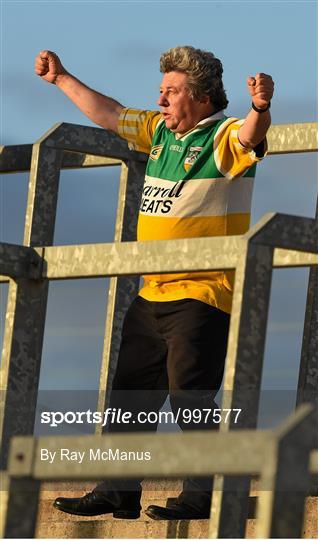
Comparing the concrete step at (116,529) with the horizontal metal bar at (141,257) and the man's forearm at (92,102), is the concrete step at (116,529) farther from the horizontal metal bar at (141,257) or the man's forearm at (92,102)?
the man's forearm at (92,102)

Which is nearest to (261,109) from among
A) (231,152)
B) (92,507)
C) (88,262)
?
(231,152)

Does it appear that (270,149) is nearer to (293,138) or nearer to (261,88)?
(293,138)

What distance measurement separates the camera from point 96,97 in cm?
561

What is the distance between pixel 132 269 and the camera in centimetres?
405

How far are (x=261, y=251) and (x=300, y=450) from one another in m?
1.15

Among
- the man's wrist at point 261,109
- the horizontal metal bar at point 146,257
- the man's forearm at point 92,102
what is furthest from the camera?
the man's forearm at point 92,102

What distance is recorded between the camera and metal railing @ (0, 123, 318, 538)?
3705 millimetres

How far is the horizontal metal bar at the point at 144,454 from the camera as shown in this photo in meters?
2.69

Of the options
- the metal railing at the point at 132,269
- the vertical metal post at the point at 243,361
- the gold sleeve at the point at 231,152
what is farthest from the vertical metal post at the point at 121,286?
the vertical metal post at the point at 243,361

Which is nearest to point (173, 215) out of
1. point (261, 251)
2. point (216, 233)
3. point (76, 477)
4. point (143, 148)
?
point (216, 233)

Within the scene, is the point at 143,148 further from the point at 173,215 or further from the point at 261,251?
the point at 261,251

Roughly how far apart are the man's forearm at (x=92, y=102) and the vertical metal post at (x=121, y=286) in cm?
55

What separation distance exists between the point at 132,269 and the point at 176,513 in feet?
3.92

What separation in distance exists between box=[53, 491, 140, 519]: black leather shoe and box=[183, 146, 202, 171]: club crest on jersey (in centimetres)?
111
